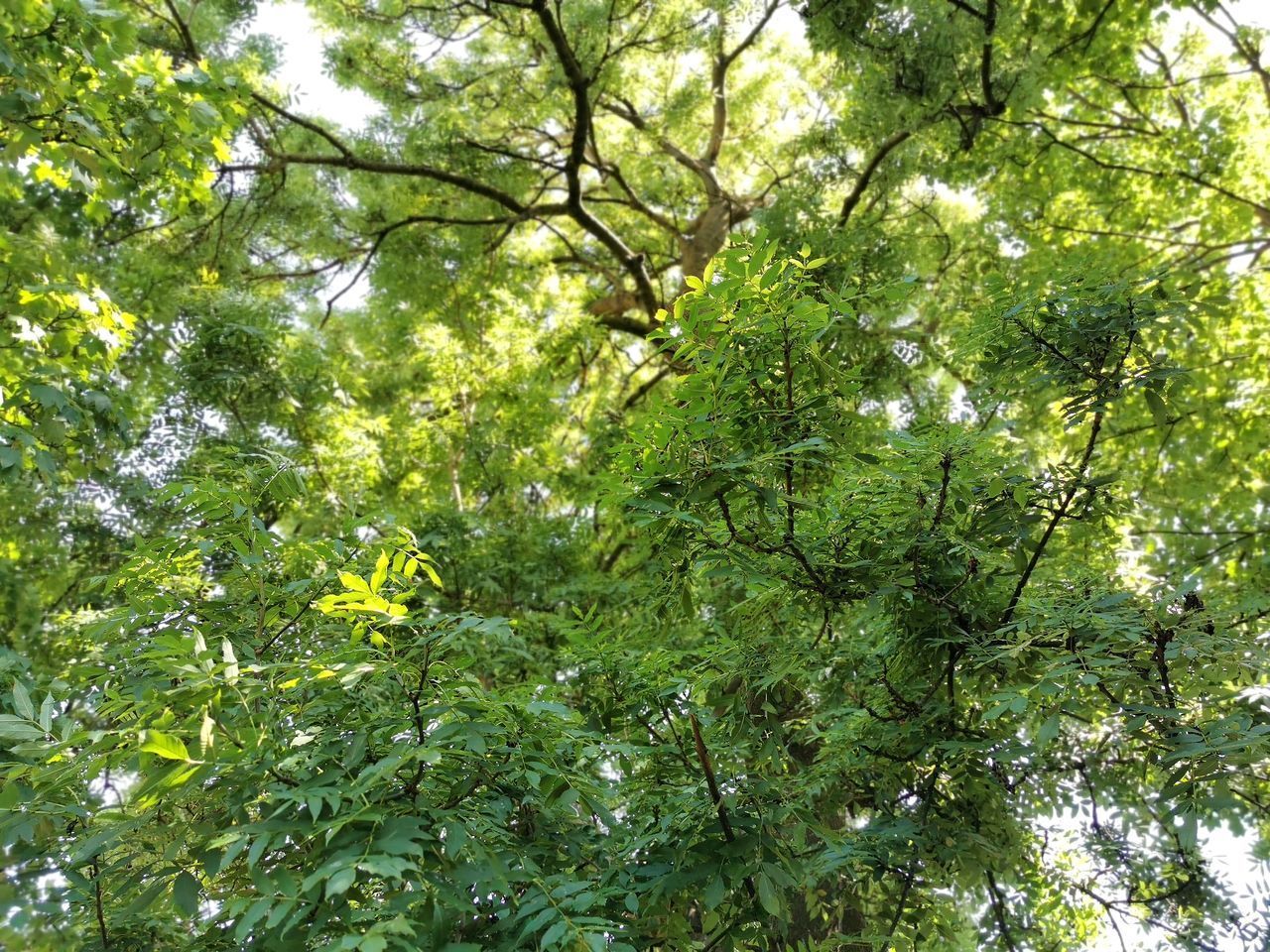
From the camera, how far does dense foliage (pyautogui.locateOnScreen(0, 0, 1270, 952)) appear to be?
147cm

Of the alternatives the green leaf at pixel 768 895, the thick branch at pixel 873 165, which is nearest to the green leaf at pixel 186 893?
the green leaf at pixel 768 895

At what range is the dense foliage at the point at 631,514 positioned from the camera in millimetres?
1475

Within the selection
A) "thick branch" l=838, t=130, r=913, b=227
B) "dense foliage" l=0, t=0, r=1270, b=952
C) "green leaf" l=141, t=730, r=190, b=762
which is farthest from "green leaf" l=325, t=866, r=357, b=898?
"thick branch" l=838, t=130, r=913, b=227

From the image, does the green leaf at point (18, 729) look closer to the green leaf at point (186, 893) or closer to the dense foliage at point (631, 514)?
the dense foliage at point (631, 514)

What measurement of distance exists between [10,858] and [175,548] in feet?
2.06

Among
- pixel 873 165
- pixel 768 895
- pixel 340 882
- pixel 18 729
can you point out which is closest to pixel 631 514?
pixel 768 895

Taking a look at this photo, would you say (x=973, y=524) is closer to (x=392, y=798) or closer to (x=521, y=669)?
(x=392, y=798)

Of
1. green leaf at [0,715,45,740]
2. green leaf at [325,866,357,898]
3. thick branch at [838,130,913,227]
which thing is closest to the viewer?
green leaf at [325,866,357,898]

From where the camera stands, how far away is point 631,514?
181 cm

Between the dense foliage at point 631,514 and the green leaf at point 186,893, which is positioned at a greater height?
the dense foliage at point 631,514

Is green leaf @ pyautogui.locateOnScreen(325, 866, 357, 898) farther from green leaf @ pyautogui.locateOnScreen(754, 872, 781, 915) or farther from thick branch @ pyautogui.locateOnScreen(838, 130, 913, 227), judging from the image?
thick branch @ pyautogui.locateOnScreen(838, 130, 913, 227)

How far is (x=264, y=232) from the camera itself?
24.4 feet

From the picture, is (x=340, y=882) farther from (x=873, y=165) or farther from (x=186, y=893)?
(x=873, y=165)

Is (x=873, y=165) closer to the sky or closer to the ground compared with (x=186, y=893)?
closer to the sky
